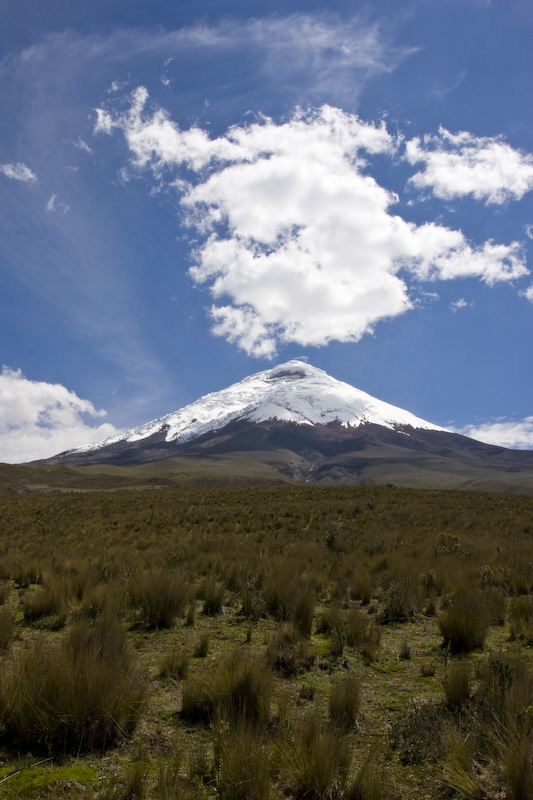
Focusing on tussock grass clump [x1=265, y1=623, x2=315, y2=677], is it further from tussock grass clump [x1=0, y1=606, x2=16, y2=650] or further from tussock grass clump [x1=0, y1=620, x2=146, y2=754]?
tussock grass clump [x1=0, y1=606, x2=16, y2=650]

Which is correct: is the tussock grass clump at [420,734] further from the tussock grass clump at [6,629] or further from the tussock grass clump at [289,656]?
the tussock grass clump at [6,629]

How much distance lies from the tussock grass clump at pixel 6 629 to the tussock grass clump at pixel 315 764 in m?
3.79

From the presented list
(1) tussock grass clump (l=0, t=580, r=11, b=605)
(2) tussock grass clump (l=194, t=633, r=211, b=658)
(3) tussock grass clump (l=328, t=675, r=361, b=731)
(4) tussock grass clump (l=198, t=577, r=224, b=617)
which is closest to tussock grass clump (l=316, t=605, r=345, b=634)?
(2) tussock grass clump (l=194, t=633, r=211, b=658)

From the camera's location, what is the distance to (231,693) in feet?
12.3

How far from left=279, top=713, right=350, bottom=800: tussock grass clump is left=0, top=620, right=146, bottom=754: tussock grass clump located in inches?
52.1

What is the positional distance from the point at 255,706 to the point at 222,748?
0.70 meters

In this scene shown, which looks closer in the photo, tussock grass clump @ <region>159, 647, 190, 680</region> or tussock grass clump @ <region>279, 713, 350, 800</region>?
tussock grass clump @ <region>279, 713, 350, 800</region>

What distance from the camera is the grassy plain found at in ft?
9.38

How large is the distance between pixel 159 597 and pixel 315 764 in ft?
14.1

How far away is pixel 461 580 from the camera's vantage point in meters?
7.85

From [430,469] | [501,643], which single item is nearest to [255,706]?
[501,643]

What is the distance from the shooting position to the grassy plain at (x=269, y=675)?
286 cm

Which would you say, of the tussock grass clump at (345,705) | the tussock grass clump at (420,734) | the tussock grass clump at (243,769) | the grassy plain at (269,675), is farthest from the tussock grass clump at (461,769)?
the tussock grass clump at (243,769)

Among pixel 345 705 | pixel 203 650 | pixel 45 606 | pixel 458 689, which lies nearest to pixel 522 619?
pixel 458 689
